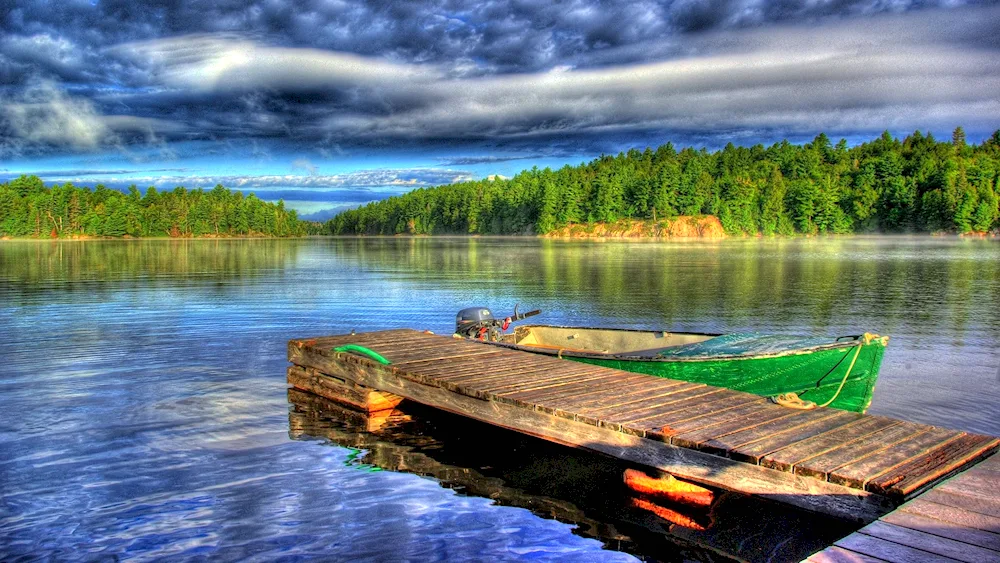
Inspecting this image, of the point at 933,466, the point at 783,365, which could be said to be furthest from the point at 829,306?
the point at 933,466

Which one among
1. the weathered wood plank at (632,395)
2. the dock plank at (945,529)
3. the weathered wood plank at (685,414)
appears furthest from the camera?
the weathered wood plank at (632,395)

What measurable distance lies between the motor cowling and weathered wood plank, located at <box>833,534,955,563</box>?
1174 centimetres

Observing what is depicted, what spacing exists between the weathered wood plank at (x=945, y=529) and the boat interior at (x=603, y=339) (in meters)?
7.10

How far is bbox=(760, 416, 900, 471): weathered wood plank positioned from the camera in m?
7.36

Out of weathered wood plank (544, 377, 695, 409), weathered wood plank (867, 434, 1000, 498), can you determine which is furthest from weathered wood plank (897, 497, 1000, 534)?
weathered wood plank (544, 377, 695, 409)

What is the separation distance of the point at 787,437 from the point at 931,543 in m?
2.71

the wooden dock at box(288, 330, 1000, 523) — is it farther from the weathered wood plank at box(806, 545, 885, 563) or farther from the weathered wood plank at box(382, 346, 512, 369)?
the weathered wood plank at box(806, 545, 885, 563)

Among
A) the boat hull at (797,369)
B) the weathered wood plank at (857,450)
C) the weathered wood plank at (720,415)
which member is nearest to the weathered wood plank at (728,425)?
the weathered wood plank at (720,415)

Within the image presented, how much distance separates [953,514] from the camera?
6.05 metres

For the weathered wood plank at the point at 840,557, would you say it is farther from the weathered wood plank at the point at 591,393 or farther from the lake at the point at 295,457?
the weathered wood plank at the point at 591,393

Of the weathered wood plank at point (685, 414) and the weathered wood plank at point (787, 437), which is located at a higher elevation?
the weathered wood plank at point (685, 414)

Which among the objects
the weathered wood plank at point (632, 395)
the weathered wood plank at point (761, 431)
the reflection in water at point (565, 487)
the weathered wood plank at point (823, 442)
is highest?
the weathered wood plank at point (632, 395)

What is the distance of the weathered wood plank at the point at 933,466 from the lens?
6.80 metres

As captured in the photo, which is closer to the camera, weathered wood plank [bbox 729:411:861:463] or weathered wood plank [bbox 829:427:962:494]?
weathered wood plank [bbox 829:427:962:494]
